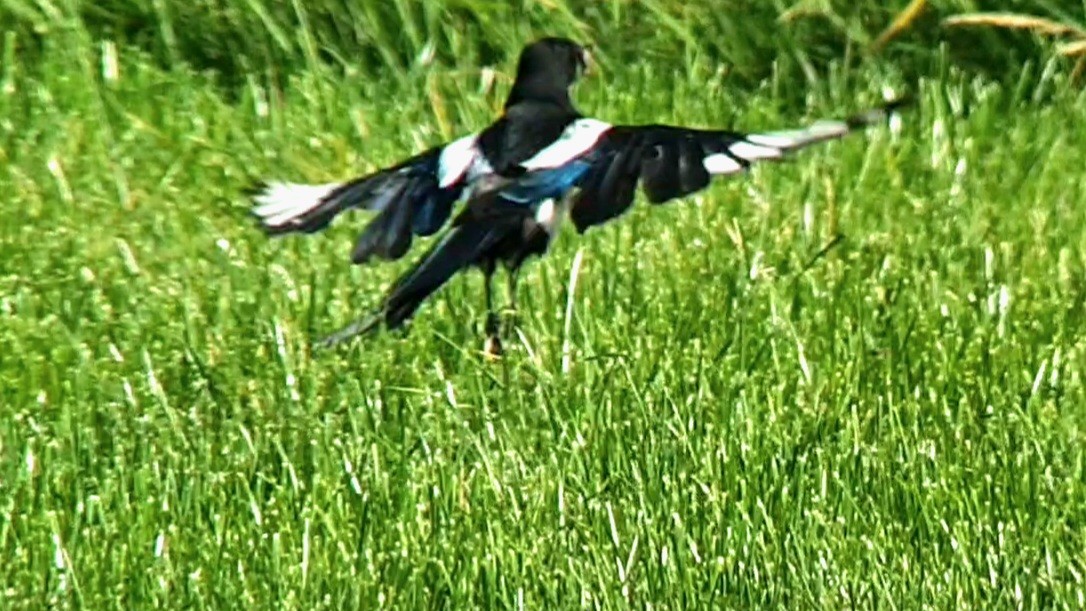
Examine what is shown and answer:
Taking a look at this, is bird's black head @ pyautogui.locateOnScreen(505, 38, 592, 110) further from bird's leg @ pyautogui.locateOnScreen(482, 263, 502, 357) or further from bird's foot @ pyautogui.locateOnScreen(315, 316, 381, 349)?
bird's foot @ pyautogui.locateOnScreen(315, 316, 381, 349)

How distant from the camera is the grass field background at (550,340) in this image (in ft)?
12.3

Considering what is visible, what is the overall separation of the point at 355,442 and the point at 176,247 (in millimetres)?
1452

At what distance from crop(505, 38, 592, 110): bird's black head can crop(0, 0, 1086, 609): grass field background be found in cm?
33

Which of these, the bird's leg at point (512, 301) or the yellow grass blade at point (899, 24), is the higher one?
the yellow grass blade at point (899, 24)

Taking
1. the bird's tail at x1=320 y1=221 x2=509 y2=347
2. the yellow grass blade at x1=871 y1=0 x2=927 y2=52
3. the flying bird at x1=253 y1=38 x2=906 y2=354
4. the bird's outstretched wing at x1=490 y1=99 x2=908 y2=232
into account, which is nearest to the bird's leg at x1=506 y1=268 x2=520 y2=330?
the flying bird at x1=253 y1=38 x2=906 y2=354

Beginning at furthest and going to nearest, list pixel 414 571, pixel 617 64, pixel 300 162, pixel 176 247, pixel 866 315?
pixel 617 64 < pixel 300 162 < pixel 176 247 < pixel 866 315 < pixel 414 571

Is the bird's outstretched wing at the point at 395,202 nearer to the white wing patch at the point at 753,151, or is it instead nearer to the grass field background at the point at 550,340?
the grass field background at the point at 550,340

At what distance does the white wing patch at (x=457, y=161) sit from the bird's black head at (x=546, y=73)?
209mm

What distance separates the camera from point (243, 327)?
4.93 m

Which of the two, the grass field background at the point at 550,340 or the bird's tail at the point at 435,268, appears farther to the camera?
the bird's tail at the point at 435,268

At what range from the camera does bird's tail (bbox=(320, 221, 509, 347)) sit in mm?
4500

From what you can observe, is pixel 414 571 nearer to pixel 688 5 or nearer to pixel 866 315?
pixel 866 315

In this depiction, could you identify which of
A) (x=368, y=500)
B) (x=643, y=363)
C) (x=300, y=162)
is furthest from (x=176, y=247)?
(x=368, y=500)

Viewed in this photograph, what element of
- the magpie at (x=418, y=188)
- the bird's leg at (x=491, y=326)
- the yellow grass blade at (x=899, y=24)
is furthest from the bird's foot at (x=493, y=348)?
the yellow grass blade at (x=899, y=24)
